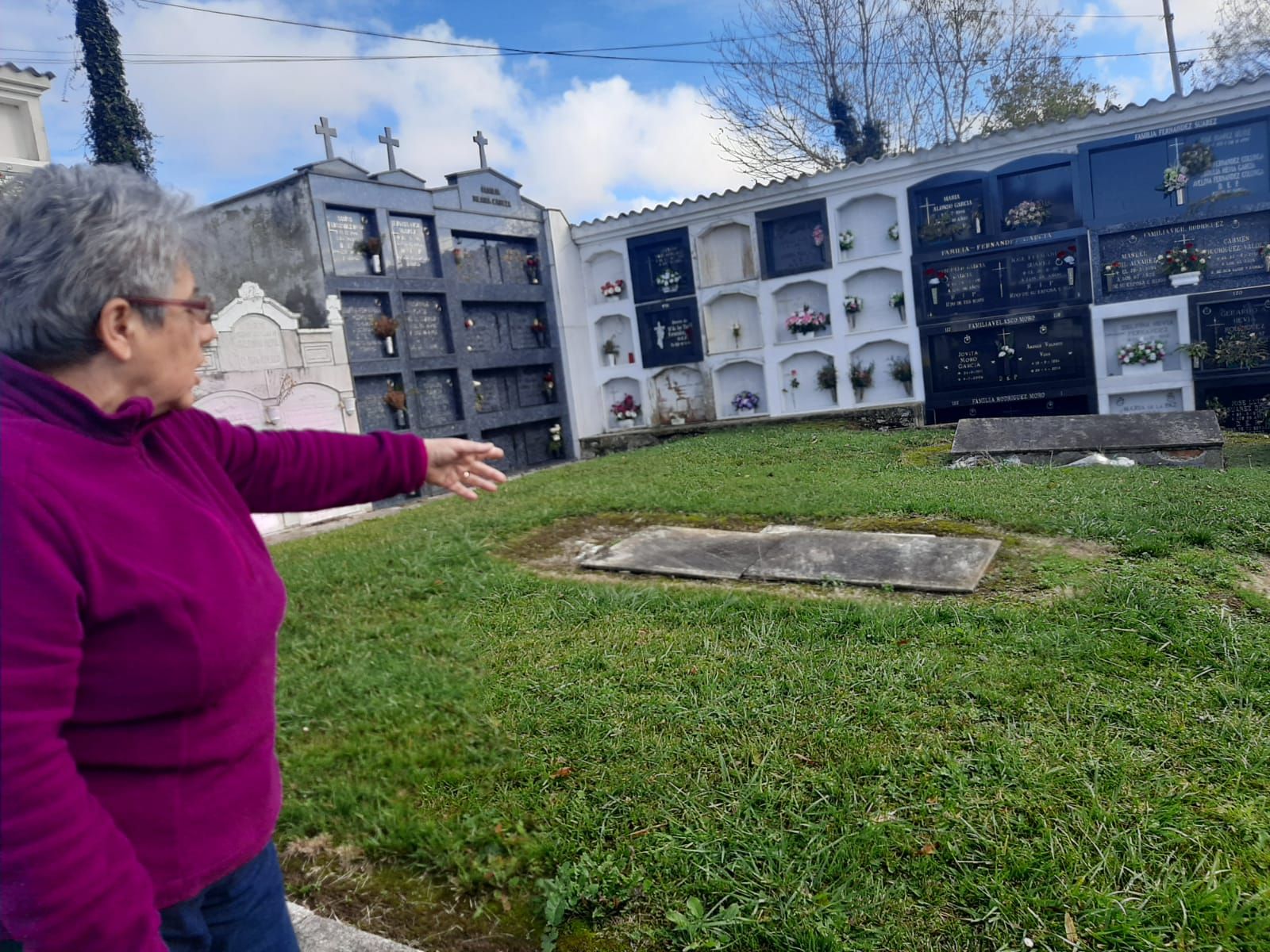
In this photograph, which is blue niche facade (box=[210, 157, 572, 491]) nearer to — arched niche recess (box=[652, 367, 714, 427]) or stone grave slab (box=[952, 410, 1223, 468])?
arched niche recess (box=[652, 367, 714, 427])

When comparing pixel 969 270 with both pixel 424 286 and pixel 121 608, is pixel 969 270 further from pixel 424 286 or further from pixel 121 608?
pixel 121 608

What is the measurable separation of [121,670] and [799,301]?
12324 millimetres

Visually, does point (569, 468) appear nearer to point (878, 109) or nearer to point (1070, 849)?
point (1070, 849)

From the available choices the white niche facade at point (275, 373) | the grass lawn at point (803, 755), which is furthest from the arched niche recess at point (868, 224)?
the grass lawn at point (803, 755)

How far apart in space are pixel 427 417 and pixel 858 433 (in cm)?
578

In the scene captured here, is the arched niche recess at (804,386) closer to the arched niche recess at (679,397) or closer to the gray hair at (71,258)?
the arched niche recess at (679,397)

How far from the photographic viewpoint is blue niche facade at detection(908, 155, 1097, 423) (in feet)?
34.8

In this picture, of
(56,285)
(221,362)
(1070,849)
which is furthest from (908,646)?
(221,362)

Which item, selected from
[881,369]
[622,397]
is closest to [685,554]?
[881,369]

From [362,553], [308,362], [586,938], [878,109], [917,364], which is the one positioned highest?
[878,109]

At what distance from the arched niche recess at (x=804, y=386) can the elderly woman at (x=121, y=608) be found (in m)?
11.7

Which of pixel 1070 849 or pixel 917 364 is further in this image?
pixel 917 364

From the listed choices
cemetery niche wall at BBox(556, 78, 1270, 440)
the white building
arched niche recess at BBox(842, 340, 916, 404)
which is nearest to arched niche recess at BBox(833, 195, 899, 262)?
cemetery niche wall at BBox(556, 78, 1270, 440)

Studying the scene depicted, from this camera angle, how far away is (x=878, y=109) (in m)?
16.3
